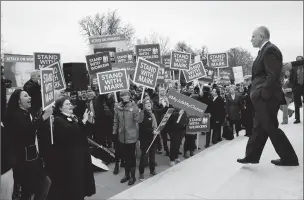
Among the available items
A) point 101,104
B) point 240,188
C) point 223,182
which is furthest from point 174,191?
point 101,104

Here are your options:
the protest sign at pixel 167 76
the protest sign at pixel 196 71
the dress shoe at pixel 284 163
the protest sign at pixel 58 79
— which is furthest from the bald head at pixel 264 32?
the protest sign at pixel 167 76

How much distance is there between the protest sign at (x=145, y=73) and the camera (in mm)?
6362

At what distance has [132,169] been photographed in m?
5.38

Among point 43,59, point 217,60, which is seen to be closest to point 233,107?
point 217,60

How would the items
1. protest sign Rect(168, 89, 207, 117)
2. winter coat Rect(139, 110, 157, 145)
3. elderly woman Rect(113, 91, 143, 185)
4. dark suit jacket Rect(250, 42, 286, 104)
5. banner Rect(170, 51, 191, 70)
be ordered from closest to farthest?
dark suit jacket Rect(250, 42, 286, 104) < elderly woman Rect(113, 91, 143, 185) < winter coat Rect(139, 110, 157, 145) < protest sign Rect(168, 89, 207, 117) < banner Rect(170, 51, 191, 70)

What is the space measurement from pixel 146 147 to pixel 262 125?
9.00 ft

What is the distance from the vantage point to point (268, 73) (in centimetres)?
343

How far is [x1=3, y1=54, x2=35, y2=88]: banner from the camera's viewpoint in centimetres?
804

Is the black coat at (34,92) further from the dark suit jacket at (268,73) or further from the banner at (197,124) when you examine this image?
the dark suit jacket at (268,73)

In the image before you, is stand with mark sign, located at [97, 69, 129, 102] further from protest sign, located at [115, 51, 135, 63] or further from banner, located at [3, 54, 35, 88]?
protest sign, located at [115, 51, 135, 63]

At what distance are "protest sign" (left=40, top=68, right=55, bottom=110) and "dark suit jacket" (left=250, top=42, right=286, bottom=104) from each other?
2727mm

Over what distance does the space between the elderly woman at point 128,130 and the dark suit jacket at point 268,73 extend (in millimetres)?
2575

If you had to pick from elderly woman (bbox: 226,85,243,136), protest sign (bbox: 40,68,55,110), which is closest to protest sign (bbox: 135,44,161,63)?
elderly woman (bbox: 226,85,243,136)

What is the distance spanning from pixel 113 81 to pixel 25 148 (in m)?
3.04
